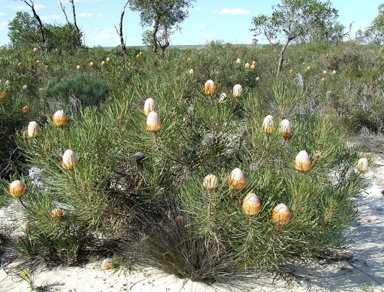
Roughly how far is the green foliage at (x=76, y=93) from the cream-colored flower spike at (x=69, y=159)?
4393 mm

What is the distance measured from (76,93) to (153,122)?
194 inches

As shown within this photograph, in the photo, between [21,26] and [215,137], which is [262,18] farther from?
[21,26]

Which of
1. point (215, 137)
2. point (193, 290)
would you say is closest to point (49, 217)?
point (193, 290)

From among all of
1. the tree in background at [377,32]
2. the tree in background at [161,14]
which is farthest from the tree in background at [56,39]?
the tree in background at [377,32]

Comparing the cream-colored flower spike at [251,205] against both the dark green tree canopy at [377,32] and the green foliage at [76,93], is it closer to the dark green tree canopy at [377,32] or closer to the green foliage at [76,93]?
the green foliage at [76,93]

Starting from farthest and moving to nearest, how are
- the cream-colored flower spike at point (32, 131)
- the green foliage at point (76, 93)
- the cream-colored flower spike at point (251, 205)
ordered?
the green foliage at point (76, 93)
the cream-colored flower spike at point (32, 131)
the cream-colored flower spike at point (251, 205)

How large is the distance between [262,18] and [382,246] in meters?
9.30

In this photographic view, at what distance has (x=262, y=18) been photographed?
10648 mm

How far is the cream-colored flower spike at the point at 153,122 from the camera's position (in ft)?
5.70

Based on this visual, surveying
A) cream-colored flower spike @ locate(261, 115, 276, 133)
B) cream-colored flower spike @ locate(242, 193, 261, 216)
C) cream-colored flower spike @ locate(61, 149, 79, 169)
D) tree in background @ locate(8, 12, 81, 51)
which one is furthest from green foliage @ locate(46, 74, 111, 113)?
tree in background @ locate(8, 12, 81, 51)

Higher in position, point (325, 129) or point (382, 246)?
point (325, 129)

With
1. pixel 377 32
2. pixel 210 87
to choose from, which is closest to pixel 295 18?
pixel 377 32

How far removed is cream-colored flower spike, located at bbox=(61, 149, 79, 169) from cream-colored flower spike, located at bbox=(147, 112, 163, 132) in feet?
1.39

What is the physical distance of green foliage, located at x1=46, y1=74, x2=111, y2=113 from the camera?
19.4ft
